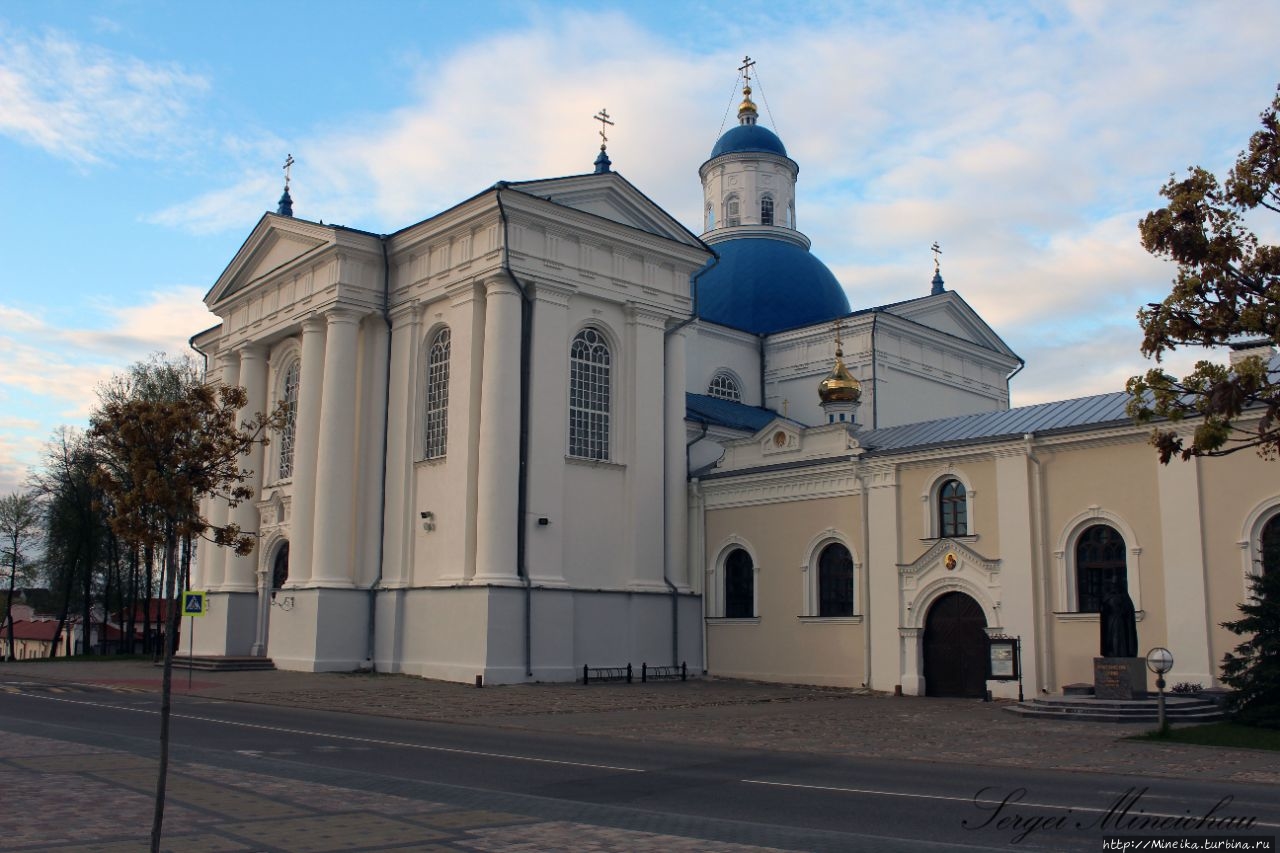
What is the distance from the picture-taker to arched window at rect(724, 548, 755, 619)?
101 feet

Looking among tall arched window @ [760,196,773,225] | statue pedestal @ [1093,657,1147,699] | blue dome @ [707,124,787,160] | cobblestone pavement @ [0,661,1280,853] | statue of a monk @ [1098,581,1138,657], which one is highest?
blue dome @ [707,124,787,160]

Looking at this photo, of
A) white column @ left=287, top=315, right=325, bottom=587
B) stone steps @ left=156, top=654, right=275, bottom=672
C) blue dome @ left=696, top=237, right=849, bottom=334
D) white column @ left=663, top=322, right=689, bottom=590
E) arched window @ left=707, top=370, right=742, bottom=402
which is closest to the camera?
white column @ left=287, top=315, right=325, bottom=587

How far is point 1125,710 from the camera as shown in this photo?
19.5 metres

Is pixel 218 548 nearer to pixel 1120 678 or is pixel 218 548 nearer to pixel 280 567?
pixel 280 567

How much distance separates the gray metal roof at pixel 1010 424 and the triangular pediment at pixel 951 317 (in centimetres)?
1063

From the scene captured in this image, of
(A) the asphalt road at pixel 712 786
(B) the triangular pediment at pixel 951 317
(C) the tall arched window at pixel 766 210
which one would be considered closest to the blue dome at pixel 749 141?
(C) the tall arched window at pixel 766 210

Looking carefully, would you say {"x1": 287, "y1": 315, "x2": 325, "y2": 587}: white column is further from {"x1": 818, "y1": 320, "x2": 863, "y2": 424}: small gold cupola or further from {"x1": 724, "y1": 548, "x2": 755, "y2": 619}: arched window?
{"x1": 818, "y1": 320, "x2": 863, "y2": 424}: small gold cupola

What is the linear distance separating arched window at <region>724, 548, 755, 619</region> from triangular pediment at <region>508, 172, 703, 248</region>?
891 centimetres

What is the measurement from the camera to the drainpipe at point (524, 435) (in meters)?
27.2

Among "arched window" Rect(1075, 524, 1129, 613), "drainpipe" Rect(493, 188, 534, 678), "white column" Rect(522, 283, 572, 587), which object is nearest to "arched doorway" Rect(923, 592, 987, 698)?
"arched window" Rect(1075, 524, 1129, 613)

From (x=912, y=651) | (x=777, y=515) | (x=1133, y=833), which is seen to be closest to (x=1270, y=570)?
(x=912, y=651)

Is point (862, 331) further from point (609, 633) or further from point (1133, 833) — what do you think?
point (1133, 833)

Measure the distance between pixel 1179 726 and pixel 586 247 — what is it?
1814 centimetres

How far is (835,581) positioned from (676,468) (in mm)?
5602
